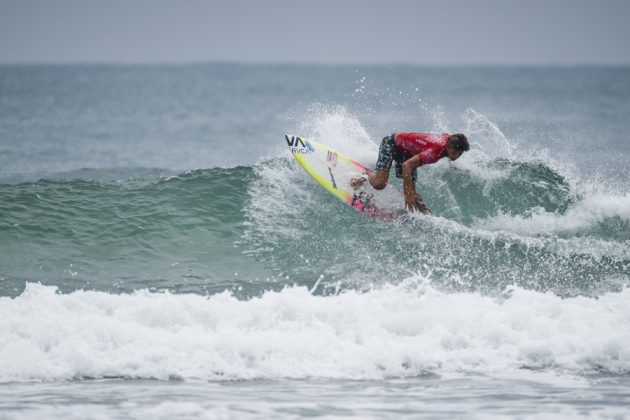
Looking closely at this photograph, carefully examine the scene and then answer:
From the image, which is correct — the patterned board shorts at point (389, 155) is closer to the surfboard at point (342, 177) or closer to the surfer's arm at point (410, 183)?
the surfboard at point (342, 177)

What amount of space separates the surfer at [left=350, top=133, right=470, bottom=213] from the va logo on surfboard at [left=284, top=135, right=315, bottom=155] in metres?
0.80

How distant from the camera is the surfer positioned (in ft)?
31.2

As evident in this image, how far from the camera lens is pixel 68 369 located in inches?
266

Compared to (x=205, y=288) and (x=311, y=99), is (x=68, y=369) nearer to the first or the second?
(x=205, y=288)

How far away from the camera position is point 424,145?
984 cm

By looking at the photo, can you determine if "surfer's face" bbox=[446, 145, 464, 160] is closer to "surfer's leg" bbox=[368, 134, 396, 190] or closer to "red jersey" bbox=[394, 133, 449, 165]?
"red jersey" bbox=[394, 133, 449, 165]

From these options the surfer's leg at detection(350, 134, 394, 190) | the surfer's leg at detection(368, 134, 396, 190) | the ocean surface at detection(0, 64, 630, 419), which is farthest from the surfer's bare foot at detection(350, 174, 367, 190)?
the ocean surface at detection(0, 64, 630, 419)

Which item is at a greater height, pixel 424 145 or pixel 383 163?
pixel 424 145

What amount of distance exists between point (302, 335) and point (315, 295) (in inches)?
55.1

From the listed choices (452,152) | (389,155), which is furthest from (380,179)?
(452,152)

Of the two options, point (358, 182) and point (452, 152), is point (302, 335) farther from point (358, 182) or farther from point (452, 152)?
point (358, 182)

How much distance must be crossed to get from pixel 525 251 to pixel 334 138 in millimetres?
3241

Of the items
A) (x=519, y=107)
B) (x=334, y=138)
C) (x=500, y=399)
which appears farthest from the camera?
(x=519, y=107)

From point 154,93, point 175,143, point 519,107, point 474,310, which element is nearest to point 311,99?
point 154,93
